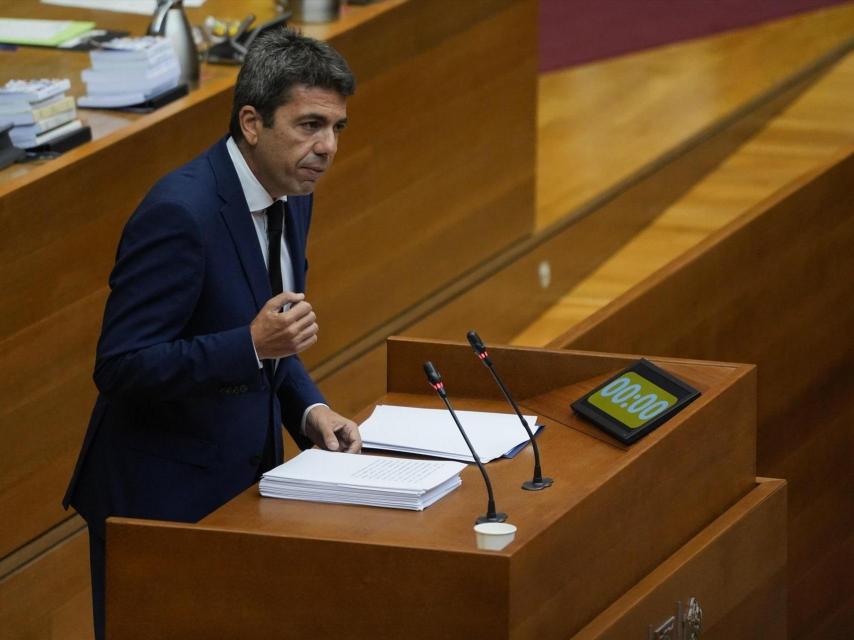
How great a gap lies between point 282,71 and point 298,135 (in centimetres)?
5

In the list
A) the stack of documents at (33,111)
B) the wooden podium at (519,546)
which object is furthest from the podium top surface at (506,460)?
the stack of documents at (33,111)

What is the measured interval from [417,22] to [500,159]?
365mm

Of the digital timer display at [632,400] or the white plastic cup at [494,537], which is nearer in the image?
the white plastic cup at [494,537]

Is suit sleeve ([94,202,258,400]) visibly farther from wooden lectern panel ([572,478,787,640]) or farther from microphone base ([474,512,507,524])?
wooden lectern panel ([572,478,787,640])

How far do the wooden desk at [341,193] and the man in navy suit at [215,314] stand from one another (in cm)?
54

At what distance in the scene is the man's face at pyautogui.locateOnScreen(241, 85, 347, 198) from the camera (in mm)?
1348

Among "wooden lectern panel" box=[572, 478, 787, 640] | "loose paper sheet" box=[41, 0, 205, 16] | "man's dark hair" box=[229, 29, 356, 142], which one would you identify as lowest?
"wooden lectern panel" box=[572, 478, 787, 640]

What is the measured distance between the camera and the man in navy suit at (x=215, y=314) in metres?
1.32

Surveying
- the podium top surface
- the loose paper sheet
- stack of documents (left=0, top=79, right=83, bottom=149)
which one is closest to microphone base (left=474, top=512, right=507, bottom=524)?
the podium top surface

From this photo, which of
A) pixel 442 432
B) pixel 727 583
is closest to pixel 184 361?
pixel 442 432

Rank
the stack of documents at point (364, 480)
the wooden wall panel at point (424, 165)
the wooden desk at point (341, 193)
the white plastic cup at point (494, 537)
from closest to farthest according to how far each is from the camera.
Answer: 1. the white plastic cup at point (494, 537)
2. the stack of documents at point (364, 480)
3. the wooden desk at point (341, 193)
4. the wooden wall panel at point (424, 165)

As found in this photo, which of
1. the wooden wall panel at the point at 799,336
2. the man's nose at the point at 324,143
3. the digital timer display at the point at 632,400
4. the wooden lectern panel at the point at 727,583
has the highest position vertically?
the man's nose at the point at 324,143

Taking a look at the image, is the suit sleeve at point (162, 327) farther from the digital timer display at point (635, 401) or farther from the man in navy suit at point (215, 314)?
the digital timer display at point (635, 401)

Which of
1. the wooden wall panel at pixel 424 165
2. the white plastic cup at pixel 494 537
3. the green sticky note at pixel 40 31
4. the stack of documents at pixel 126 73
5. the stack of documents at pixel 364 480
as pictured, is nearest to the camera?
the white plastic cup at pixel 494 537
